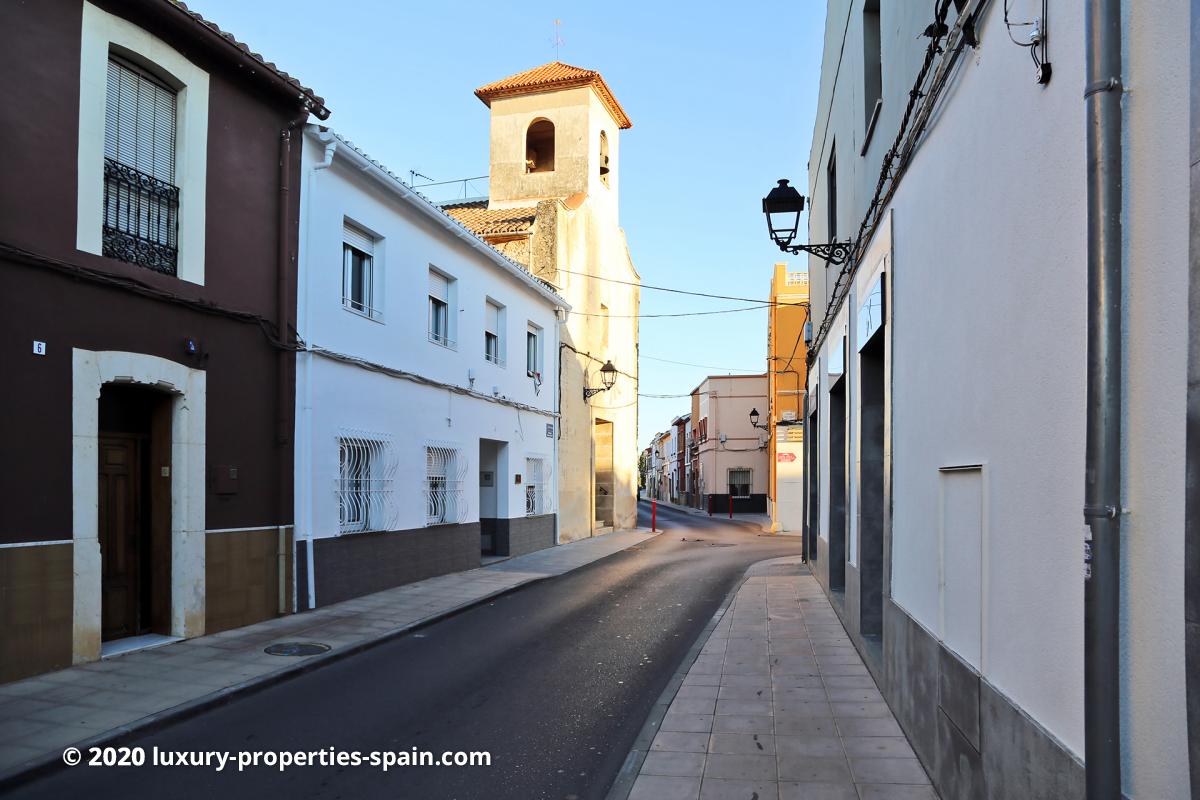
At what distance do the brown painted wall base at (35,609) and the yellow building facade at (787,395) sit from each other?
68.3 ft

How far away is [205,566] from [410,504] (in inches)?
170

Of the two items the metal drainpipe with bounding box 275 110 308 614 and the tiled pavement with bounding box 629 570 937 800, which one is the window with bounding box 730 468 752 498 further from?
the metal drainpipe with bounding box 275 110 308 614

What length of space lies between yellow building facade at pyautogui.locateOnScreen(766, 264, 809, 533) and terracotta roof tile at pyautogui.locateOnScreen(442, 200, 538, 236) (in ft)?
28.5

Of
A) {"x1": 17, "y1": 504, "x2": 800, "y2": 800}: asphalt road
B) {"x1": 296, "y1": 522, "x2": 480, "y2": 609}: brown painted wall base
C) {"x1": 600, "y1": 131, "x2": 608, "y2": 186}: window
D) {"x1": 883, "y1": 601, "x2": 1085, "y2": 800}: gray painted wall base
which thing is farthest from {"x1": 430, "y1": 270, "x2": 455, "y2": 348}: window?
{"x1": 600, "y1": 131, "x2": 608, "y2": 186}: window

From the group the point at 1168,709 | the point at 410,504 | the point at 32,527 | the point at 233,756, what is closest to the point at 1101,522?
the point at 1168,709

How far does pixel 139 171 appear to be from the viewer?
324 inches

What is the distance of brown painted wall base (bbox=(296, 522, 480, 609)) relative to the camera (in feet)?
34.7

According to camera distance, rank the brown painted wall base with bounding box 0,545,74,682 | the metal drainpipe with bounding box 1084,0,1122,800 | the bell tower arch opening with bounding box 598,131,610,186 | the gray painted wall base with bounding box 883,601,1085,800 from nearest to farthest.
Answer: the metal drainpipe with bounding box 1084,0,1122,800 → the gray painted wall base with bounding box 883,601,1085,800 → the brown painted wall base with bounding box 0,545,74,682 → the bell tower arch opening with bounding box 598,131,610,186

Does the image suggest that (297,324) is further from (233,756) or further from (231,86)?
(233,756)

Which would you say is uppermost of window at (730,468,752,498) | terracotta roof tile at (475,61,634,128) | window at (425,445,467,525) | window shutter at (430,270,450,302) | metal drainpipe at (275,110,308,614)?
terracotta roof tile at (475,61,634,128)

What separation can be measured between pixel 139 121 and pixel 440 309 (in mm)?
6774

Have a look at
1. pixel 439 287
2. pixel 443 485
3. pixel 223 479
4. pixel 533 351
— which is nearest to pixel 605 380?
pixel 533 351

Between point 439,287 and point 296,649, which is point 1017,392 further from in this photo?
point 439,287

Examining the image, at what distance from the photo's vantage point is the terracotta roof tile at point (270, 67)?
27.6ft
